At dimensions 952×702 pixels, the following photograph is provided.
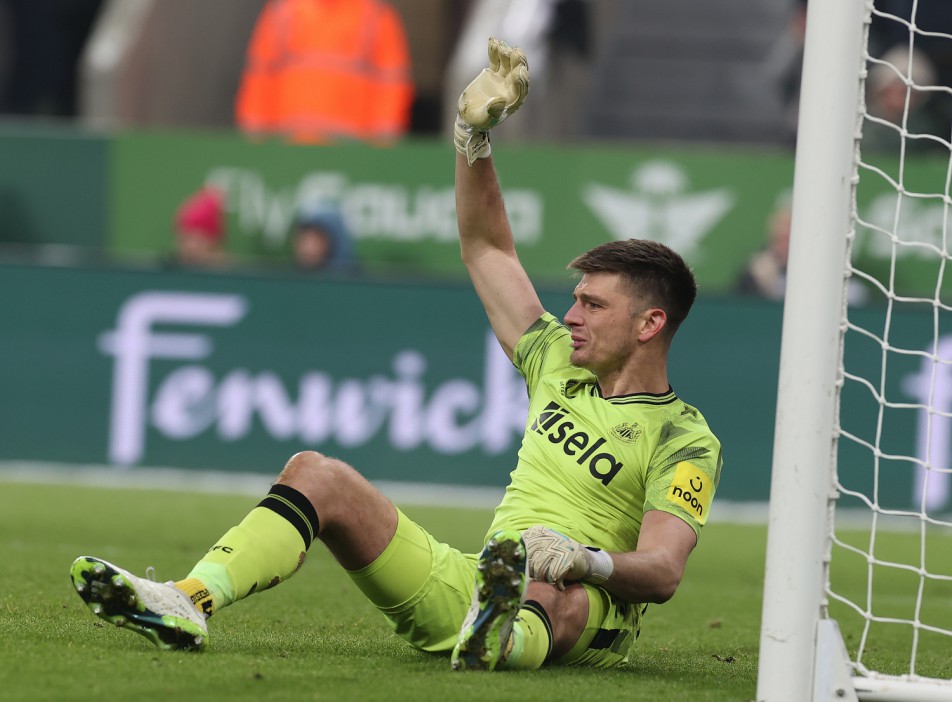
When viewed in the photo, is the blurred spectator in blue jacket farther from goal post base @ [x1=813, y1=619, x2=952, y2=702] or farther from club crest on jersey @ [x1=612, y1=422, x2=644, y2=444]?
goal post base @ [x1=813, y1=619, x2=952, y2=702]

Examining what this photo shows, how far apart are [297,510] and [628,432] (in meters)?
1.00

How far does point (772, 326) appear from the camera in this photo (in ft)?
36.0

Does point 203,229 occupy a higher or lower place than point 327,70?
lower

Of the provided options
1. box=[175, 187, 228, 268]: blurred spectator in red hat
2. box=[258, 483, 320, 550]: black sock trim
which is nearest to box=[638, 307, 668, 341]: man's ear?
box=[258, 483, 320, 550]: black sock trim

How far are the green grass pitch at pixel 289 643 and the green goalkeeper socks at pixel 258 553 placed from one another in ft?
0.62

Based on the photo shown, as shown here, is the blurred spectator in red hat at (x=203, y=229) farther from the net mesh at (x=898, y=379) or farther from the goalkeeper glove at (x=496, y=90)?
the goalkeeper glove at (x=496, y=90)

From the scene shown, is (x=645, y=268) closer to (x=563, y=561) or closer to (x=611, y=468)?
(x=611, y=468)

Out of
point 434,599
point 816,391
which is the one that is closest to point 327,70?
point 434,599

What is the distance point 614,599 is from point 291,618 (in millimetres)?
1536

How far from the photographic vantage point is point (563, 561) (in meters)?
4.45

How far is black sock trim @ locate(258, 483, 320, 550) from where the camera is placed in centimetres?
463

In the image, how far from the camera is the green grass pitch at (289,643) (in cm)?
422

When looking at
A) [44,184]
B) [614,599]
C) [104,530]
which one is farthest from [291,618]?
[44,184]

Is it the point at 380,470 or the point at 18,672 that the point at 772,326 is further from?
the point at 18,672
